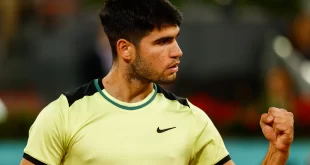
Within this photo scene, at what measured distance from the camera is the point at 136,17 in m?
6.20

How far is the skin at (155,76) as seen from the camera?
5973 millimetres

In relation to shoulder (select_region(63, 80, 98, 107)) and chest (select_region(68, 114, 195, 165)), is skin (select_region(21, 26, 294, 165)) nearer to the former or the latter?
shoulder (select_region(63, 80, 98, 107))

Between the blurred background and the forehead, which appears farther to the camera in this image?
the blurred background

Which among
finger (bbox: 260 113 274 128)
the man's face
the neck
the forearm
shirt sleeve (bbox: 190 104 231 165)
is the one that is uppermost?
the man's face

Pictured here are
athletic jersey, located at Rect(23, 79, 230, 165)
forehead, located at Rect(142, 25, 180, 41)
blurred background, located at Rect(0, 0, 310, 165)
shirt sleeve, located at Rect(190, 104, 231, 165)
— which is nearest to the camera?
athletic jersey, located at Rect(23, 79, 230, 165)

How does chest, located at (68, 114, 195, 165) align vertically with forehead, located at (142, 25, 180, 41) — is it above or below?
below

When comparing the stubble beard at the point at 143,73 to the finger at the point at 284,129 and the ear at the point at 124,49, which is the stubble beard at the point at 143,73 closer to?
the ear at the point at 124,49

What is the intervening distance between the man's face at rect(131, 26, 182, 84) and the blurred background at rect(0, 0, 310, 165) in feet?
25.6

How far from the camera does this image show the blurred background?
49.8 feet

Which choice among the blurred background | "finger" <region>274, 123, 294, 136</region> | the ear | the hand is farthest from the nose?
the blurred background

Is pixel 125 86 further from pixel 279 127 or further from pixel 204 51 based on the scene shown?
pixel 204 51

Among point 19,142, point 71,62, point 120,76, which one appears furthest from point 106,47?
point 120,76

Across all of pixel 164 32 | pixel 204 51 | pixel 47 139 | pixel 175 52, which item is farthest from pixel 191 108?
pixel 204 51

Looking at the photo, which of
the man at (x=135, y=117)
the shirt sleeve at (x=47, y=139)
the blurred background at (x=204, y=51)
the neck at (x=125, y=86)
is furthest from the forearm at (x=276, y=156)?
the blurred background at (x=204, y=51)
